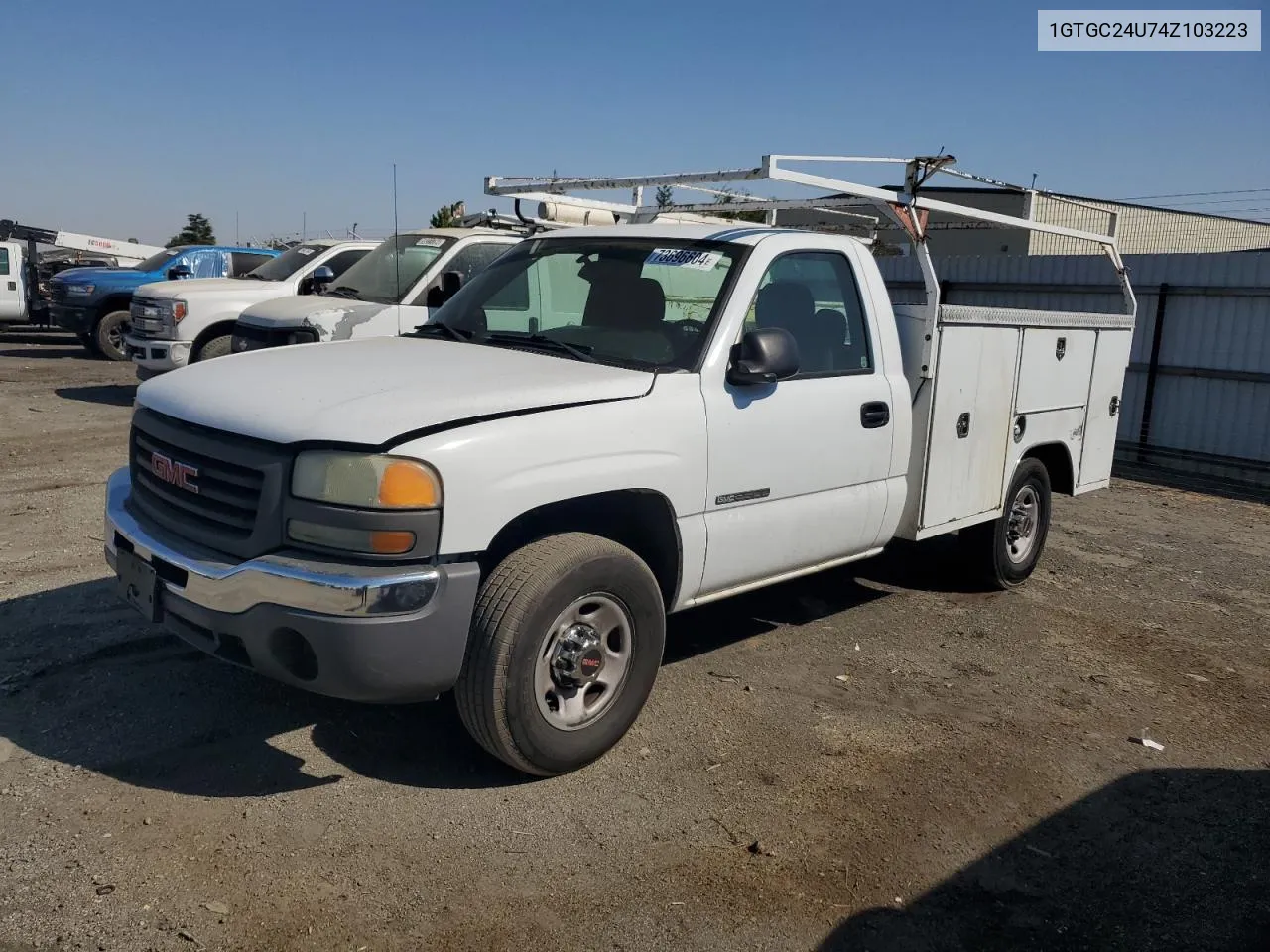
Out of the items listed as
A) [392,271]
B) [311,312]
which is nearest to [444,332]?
[311,312]

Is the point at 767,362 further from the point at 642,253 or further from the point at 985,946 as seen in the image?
the point at 985,946

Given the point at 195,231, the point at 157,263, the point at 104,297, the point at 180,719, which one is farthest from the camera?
the point at 195,231

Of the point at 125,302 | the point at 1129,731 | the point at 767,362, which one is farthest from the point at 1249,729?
the point at 125,302

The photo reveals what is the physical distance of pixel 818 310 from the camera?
15.8 feet

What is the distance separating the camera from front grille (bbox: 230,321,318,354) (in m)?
9.20

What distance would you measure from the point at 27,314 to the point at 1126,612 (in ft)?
62.7

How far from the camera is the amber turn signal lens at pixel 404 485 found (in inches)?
126

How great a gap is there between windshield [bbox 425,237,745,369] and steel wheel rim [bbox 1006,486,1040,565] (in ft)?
9.47

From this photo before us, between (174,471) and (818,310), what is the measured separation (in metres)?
2.76

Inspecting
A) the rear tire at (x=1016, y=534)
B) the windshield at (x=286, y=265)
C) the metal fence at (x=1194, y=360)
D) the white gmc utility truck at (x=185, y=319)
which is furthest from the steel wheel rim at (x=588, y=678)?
the windshield at (x=286, y=265)

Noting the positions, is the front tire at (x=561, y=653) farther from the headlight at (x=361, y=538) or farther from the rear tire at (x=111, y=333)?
the rear tire at (x=111, y=333)

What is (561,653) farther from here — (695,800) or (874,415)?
(874,415)

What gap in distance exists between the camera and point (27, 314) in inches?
750

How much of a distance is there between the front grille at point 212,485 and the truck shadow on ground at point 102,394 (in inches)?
372
